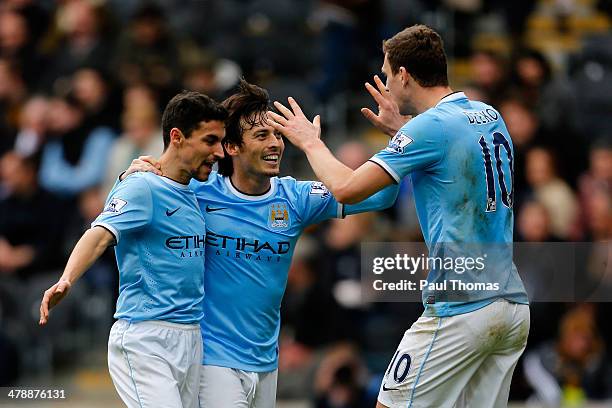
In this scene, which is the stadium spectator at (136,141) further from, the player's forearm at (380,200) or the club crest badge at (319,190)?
the player's forearm at (380,200)

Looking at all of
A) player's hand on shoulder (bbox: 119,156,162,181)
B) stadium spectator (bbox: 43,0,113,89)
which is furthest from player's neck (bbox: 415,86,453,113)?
stadium spectator (bbox: 43,0,113,89)

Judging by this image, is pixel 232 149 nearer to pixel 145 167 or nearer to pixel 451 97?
pixel 145 167

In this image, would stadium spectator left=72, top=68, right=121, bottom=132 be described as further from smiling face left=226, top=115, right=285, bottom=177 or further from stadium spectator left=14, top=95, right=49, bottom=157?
smiling face left=226, top=115, right=285, bottom=177

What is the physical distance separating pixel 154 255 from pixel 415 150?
1.46 meters

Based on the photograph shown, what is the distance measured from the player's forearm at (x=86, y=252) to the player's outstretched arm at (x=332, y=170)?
1.04m

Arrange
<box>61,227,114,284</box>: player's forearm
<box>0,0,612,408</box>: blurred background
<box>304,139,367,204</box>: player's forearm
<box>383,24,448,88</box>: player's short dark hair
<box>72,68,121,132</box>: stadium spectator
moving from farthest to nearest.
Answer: <box>72,68,121,132</box>: stadium spectator
<box>0,0,612,408</box>: blurred background
<box>383,24,448,88</box>: player's short dark hair
<box>304,139,367,204</box>: player's forearm
<box>61,227,114,284</box>: player's forearm

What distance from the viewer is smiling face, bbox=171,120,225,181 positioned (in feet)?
22.7

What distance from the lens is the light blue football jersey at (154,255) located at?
670cm

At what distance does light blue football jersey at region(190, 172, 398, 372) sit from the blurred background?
2.67m

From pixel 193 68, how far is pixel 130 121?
1151 millimetres

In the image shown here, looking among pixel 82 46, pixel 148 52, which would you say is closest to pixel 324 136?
pixel 148 52

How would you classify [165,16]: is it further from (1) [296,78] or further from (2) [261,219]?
(2) [261,219]

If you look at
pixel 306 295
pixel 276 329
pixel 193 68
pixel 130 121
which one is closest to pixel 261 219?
pixel 276 329

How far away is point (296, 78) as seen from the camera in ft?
43.7
